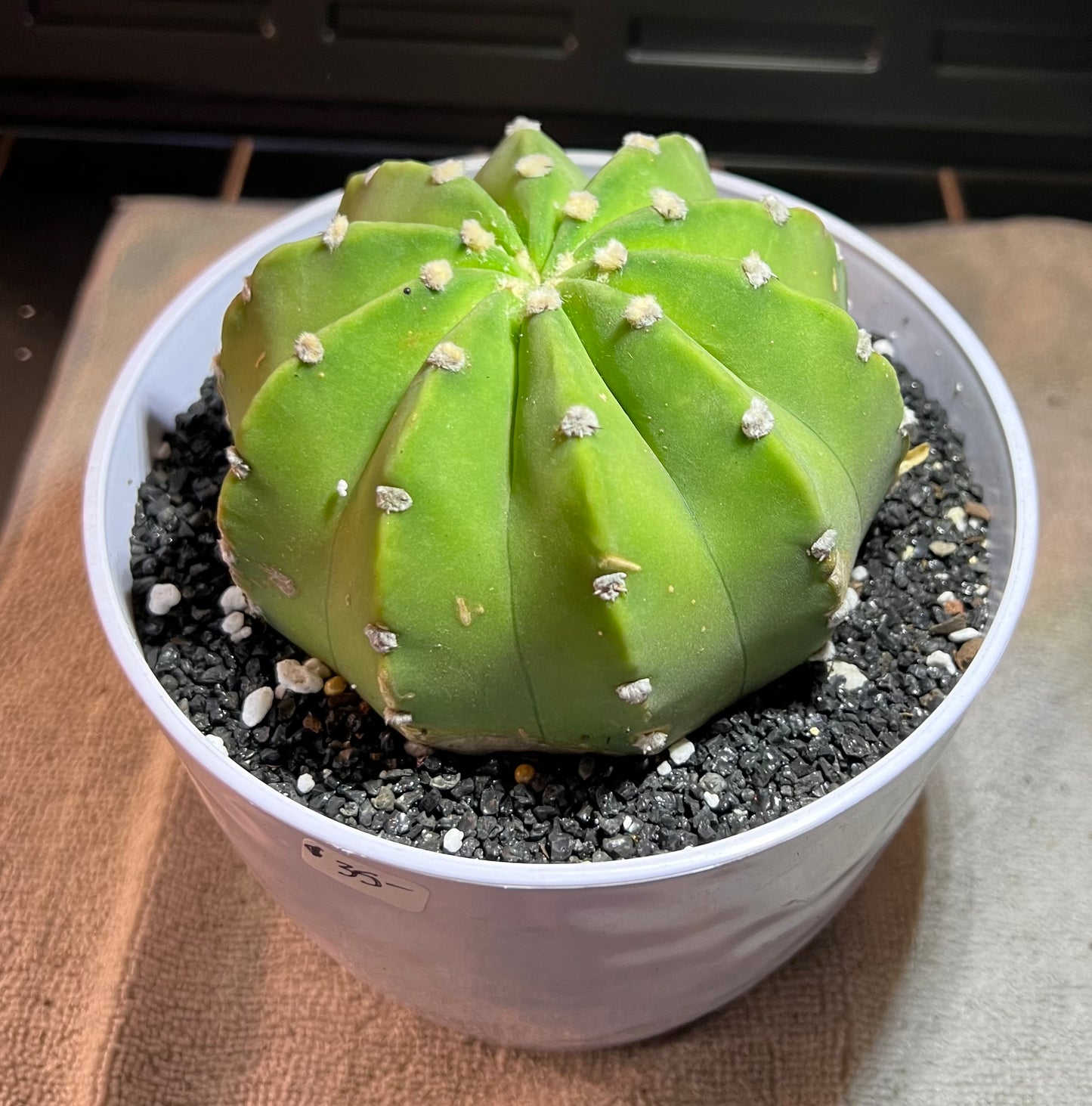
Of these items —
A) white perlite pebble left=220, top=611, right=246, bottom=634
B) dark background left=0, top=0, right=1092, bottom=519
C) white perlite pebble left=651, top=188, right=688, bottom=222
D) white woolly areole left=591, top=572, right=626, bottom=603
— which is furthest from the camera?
dark background left=0, top=0, right=1092, bottom=519

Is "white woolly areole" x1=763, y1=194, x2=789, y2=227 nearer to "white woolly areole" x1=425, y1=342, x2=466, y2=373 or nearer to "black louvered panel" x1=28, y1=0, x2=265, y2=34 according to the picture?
"white woolly areole" x1=425, y1=342, x2=466, y2=373

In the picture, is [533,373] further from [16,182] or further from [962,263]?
[16,182]

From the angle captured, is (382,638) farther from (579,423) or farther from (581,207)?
(581,207)

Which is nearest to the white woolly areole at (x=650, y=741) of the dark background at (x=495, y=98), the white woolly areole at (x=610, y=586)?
the white woolly areole at (x=610, y=586)

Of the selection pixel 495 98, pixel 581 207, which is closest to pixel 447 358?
pixel 581 207

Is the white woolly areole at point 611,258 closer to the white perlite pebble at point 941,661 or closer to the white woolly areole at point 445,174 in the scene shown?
the white woolly areole at point 445,174

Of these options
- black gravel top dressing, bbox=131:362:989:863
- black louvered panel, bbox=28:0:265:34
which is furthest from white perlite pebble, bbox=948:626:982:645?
black louvered panel, bbox=28:0:265:34
